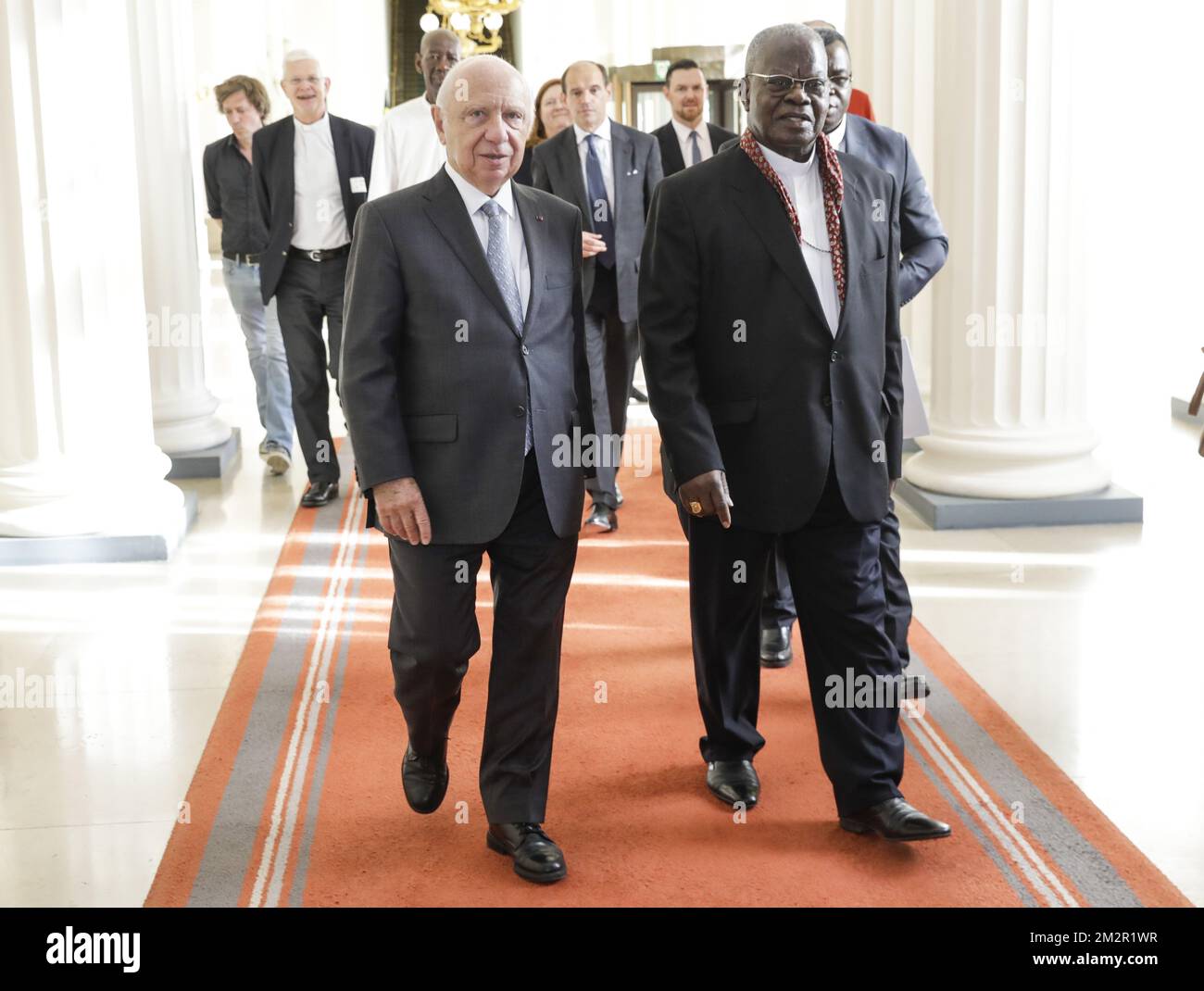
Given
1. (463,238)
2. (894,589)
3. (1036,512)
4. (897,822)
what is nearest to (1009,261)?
(1036,512)

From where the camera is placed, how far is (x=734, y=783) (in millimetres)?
4090

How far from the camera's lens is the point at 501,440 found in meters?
3.53

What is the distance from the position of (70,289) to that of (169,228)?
237cm

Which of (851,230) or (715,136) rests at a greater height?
(715,136)

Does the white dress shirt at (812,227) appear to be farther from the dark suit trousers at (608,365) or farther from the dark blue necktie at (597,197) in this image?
the dark blue necktie at (597,197)

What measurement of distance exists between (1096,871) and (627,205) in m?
4.26

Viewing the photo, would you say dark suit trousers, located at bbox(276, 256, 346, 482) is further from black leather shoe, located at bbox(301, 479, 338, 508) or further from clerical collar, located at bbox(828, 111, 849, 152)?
clerical collar, located at bbox(828, 111, 849, 152)

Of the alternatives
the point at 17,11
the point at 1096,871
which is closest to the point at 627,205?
the point at 17,11

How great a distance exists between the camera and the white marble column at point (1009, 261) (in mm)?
7004

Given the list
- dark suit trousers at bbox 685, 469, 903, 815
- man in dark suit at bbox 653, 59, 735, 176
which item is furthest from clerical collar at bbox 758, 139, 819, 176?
man in dark suit at bbox 653, 59, 735, 176

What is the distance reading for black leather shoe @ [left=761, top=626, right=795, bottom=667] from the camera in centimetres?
523

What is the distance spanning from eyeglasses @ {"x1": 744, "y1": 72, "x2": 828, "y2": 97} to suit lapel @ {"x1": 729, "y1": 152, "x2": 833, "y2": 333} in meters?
0.23

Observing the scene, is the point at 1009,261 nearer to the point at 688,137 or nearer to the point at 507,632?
the point at 688,137
